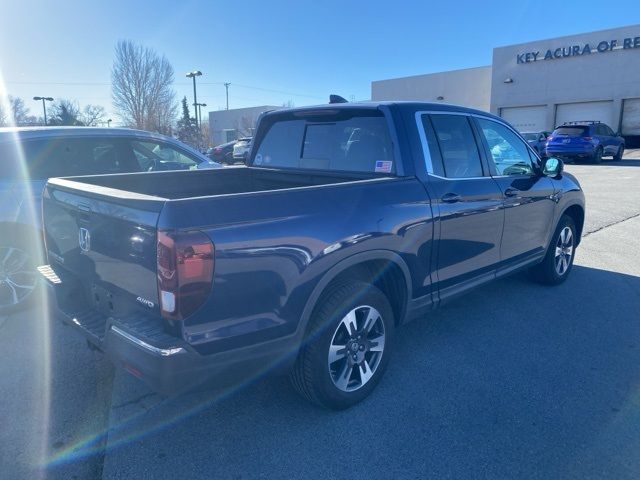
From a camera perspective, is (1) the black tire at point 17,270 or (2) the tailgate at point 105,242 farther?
(1) the black tire at point 17,270

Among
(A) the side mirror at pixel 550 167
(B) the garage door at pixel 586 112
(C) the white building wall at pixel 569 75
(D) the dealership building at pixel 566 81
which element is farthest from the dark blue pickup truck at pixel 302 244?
(B) the garage door at pixel 586 112

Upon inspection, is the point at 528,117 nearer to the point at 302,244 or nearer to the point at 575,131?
the point at 575,131

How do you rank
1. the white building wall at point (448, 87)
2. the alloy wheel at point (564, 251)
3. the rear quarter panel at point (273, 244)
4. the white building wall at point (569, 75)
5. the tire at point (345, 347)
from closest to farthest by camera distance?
the rear quarter panel at point (273, 244), the tire at point (345, 347), the alloy wheel at point (564, 251), the white building wall at point (569, 75), the white building wall at point (448, 87)

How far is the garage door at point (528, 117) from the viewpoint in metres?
34.2

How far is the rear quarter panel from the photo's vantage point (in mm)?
2236

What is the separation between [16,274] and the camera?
14.9 ft

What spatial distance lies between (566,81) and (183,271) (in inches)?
1441

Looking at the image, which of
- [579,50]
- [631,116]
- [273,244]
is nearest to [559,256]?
[273,244]

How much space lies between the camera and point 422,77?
140 feet

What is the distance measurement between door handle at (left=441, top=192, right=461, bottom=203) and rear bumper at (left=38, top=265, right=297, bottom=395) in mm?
1613

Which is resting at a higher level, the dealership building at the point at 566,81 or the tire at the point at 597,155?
the dealership building at the point at 566,81

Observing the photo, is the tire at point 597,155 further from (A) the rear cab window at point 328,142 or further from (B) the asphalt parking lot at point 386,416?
(A) the rear cab window at point 328,142

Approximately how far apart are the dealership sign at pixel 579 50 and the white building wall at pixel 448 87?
4.98m

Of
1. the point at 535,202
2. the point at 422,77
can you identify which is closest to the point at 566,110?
the point at 422,77
